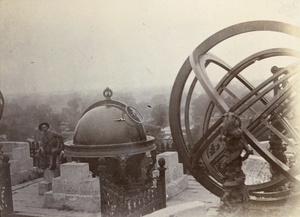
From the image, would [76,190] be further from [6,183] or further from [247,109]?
[247,109]

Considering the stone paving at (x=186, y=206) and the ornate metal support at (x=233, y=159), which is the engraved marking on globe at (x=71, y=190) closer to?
the stone paving at (x=186, y=206)

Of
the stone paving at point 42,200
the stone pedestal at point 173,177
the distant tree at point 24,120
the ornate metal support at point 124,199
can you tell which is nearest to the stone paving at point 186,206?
the stone paving at point 42,200

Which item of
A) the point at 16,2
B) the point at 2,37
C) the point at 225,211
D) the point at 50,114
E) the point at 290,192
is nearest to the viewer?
the point at 225,211

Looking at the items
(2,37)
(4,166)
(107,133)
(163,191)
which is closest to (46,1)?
(2,37)

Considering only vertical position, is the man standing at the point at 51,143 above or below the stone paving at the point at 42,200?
above

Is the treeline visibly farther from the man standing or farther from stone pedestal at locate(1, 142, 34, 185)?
the man standing

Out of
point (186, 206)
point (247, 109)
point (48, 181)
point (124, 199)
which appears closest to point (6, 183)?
point (48, 181)

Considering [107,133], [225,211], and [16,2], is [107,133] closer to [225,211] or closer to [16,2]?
[16,2]

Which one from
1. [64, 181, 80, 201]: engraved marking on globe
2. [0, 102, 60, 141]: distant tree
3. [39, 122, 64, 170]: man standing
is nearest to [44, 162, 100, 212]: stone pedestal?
[64, 181, 80, 201]: engraved marking on globe
